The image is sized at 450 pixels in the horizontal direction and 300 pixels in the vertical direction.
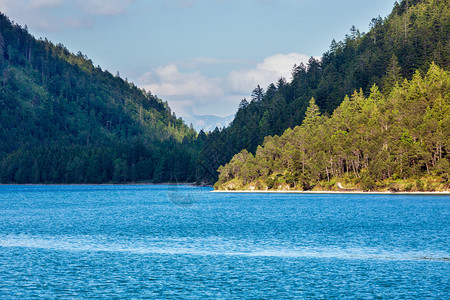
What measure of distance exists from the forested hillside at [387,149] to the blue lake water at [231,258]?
68.2 metres

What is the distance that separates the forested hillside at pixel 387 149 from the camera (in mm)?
157125

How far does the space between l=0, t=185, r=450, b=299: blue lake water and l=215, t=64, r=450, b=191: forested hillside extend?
68.2m

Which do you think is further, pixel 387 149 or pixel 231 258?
pixel 387 149

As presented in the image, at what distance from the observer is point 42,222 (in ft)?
314

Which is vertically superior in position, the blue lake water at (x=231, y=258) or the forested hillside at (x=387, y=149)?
the forested hillside at (x=387, y=149)

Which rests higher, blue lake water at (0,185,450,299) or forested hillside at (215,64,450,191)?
forested hillside at (215,64,450,191)

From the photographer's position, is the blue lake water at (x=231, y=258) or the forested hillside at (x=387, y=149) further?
the forested hillside at (x=387, y=149)

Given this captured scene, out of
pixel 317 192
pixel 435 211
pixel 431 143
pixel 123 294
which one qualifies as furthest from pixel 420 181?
pixel 123 294

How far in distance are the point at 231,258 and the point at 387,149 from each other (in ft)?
420

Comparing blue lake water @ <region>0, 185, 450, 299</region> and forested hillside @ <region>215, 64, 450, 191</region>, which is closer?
blue lake water @ <region>0, 185, 450, 299</region>

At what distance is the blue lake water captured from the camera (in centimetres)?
3928

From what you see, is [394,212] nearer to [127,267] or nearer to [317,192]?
[127,267]

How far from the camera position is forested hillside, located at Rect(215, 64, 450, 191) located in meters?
157

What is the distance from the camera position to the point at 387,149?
169625 mm
